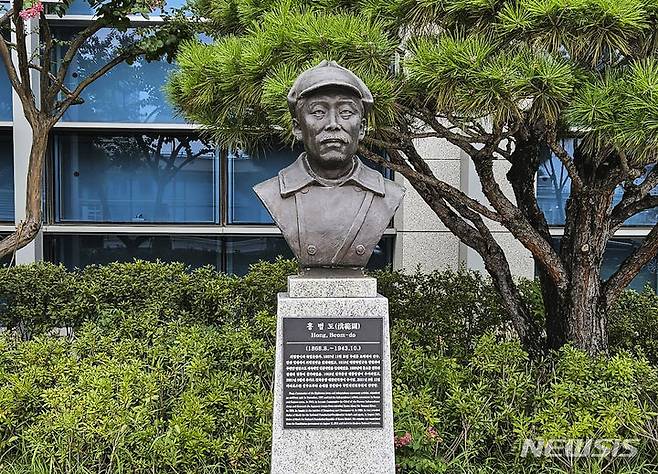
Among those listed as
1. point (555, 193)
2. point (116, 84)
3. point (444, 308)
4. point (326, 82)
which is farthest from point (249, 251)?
point (326, 82)

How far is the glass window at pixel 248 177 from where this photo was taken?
755 centimetres

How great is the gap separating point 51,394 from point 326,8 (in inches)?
117

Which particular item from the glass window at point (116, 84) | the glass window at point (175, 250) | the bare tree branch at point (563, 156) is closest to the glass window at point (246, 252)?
the glass window at point (175, 250)

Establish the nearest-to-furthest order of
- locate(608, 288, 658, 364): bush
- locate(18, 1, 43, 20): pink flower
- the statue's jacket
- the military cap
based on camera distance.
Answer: the military cap < the statue's jacket < locate(18, 1, 43, 20): pink flower < locate(608, 288, 658, 364): bush

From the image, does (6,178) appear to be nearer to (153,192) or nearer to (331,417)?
(153,192)

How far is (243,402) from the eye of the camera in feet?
12.3

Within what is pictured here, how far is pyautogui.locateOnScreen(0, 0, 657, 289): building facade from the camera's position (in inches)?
288

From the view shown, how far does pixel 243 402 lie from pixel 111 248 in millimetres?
4448

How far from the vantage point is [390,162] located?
4297mm

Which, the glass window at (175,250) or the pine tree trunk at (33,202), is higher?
the pine tree trunk at (33,202)

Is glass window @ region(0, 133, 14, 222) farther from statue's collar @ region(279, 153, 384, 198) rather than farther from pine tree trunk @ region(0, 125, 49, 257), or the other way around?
statue's collar @ region(279, 153, 384, 198)

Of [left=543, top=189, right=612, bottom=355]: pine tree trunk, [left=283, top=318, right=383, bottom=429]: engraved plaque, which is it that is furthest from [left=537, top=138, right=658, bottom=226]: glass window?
[left=283, top=318, right=383, bottom=429]: engraved plaque

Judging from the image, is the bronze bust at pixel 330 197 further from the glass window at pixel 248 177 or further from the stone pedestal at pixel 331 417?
the glass window at pixel 248 177

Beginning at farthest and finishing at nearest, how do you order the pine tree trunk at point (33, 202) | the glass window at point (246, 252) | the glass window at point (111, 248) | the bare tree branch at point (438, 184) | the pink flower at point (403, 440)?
the glass window at point (246, 252) → the glass window at point (111, 248) → the pine tree trunk at point (33, 202) → the bare tree branch at point (438, 184) → the pink flower at point (403, 440)
